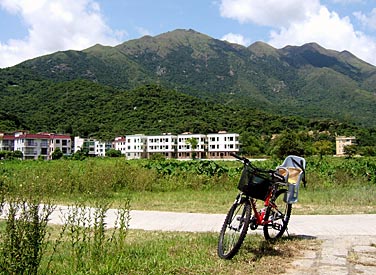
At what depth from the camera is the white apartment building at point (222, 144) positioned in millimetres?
93500

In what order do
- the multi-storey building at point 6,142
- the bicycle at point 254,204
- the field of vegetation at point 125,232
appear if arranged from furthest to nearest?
1. the multi-storey building at point 6,142
2. the bicycle at point 254,204
3. the field of vegetation at point 125,232

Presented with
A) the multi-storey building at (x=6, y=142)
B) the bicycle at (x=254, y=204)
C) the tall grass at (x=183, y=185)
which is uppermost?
the multi-storey building at (x=6, y=142)

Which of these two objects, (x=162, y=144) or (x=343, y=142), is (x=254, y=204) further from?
(x=162, y=144)

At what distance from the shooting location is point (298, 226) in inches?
309

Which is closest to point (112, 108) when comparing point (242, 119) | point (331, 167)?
point (242, 119)

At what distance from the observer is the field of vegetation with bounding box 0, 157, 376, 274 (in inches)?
157

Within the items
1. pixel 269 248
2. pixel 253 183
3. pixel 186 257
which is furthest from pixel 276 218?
pixel 186 257

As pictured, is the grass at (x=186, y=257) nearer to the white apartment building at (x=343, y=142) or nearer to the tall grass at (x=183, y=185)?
the tall grass at (x=183, y=185)

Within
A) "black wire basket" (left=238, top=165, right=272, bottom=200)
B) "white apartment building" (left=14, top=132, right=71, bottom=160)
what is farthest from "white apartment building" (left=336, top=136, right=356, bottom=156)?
"black wire basket" (left=238, top=165, right=272, bottom=200)

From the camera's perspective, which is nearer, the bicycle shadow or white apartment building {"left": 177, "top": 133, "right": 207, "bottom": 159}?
the bicycle shadow

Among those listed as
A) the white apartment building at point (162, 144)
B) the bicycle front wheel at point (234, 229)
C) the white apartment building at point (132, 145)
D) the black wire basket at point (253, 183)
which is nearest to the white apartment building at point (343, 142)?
the white apartment building at point (162, 144)

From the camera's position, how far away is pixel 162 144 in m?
102

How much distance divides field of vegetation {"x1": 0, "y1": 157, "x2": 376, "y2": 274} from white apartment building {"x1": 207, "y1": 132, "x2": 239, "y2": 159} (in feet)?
249

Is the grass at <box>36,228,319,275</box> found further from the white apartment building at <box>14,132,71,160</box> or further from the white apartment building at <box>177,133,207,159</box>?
the white apartment building at <box>177,133,207,159</box>
